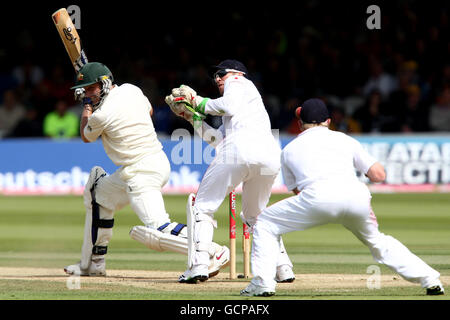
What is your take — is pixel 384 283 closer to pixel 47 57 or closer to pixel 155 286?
pixel 155 286

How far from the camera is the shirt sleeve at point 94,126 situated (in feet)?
24.3

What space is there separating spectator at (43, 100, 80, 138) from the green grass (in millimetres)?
1881

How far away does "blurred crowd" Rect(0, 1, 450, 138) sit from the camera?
16.6 m

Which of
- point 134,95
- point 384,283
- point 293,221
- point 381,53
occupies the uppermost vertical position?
point 381,53

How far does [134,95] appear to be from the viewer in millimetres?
7656

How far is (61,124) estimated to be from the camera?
55.7 feet

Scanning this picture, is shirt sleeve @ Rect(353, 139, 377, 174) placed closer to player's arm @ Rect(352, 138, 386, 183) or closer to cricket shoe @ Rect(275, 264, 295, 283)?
player's arm @ Rect(352, 138, 386, 183)

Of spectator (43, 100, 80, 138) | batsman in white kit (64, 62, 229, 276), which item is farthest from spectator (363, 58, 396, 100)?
batsman in white kit (64, 62, 229, 276)

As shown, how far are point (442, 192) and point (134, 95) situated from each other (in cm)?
885

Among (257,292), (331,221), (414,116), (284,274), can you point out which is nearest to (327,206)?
(331,221)

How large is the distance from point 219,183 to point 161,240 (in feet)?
2.51

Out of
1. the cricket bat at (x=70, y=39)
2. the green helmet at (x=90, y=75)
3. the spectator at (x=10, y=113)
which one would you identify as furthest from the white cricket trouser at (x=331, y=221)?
the spectator at (x=10, y=113)

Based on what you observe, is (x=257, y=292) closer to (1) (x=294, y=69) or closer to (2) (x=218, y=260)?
(2) (x=218, y=260)
